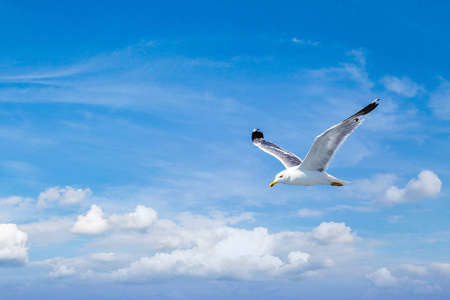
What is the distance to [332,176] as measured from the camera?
27.9 metres

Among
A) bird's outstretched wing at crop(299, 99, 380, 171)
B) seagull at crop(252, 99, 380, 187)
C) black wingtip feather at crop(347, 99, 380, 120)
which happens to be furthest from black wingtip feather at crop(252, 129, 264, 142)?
black wingtip feather at crop(347, 99, 380, 120)

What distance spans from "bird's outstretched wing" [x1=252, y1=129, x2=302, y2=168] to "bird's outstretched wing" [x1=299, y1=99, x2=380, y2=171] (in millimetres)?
5591

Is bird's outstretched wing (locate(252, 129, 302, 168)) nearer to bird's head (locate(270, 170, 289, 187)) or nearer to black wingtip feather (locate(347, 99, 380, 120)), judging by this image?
bird's head (locate(270, 170, 289, 187))

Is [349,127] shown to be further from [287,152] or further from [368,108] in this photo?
[287,152]

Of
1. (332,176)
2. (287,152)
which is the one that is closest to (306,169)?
(332,176)

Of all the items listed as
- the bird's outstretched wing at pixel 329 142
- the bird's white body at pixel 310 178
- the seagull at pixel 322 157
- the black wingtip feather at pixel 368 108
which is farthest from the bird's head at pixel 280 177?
the black wingtip feather at pixel 368 108

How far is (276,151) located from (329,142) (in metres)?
11.7

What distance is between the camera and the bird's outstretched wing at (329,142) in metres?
24.9

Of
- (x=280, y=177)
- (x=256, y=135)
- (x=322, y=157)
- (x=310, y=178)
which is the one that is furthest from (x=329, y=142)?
(x=256, y=135)

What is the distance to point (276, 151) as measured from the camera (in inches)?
1475

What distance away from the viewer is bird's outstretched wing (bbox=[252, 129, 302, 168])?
33750mm

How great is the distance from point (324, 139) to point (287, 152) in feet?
37.0

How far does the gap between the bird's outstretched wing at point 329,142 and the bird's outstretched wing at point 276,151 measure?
559 cm

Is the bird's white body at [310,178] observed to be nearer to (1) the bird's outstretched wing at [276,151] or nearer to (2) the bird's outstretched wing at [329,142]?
(2) the bird's outstretched wing at [329,142]
